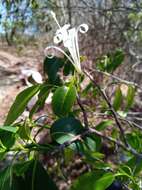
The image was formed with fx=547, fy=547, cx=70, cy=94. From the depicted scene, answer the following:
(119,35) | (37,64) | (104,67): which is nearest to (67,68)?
(104,67)

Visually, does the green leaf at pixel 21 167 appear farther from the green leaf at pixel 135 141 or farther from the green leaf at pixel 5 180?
the green leaf at pixel 135 141

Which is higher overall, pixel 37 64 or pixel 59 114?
pixel 59 114

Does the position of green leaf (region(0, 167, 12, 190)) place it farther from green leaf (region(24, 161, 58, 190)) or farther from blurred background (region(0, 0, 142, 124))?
blurred background (region(0, 0, 142, 124))

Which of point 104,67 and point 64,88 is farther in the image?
point 104,67

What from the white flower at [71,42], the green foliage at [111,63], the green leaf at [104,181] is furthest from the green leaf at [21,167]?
the green foliage at [111,63]

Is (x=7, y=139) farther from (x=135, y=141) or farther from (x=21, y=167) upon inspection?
(x=135, y=141)

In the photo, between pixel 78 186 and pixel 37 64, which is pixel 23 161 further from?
pixel 37 64

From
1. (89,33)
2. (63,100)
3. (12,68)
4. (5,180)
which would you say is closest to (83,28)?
(63,100)
